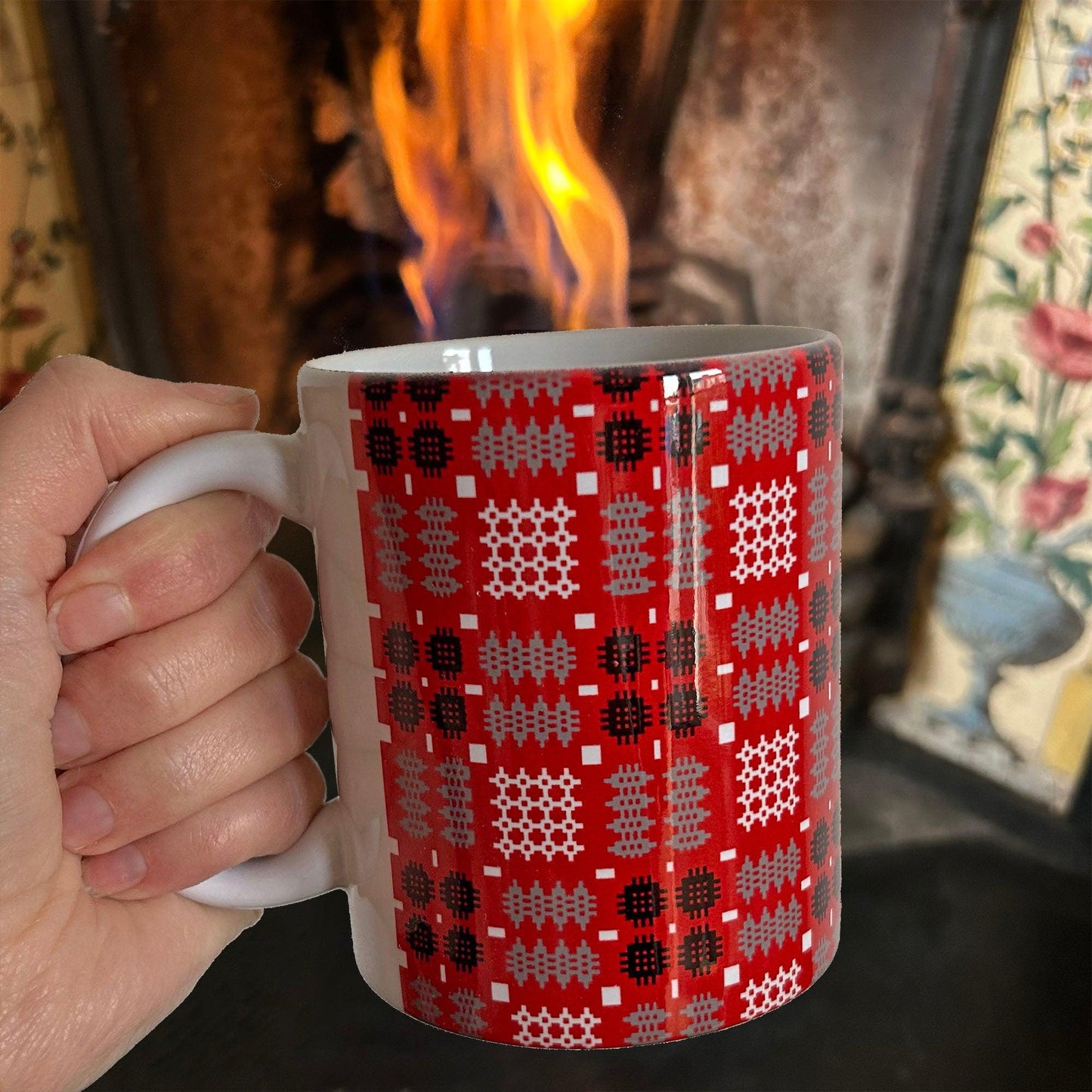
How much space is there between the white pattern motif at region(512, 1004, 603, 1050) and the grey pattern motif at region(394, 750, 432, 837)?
8cm

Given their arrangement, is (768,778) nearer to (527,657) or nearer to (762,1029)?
(527,657)

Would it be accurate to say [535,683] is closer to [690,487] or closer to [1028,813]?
[690,487]

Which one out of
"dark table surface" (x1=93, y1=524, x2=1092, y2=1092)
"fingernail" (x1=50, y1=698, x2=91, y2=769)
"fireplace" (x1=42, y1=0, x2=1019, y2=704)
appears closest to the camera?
"fingernail" (x1=50, y1=698, x2=91, y2=769)

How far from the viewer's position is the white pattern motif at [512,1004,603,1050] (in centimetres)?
45

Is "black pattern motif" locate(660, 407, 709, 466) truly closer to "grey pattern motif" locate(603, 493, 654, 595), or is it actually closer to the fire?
"grey pattern motif" locate(603, 493, 654, 595)

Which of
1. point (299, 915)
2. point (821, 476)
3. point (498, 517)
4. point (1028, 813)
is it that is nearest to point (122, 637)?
point (498, 517)

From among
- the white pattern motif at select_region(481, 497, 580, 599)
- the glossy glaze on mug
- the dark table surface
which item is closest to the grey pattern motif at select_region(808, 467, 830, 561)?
the glossy glaze on mug

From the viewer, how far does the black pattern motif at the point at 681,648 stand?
42cm

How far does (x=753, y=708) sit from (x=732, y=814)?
0.15 feet

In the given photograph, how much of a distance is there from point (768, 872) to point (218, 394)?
0.34 m

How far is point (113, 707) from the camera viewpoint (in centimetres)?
51

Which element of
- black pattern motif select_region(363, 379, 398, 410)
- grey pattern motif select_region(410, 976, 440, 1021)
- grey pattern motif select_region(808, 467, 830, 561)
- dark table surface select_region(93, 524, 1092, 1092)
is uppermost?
black pattern motif select_region(363, 379, 398, 410)

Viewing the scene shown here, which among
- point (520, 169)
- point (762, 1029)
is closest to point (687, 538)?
point (762, 1029)

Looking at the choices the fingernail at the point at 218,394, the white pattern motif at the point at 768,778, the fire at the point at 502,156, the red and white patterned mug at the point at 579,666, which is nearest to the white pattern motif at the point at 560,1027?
the red and white patterned mug at the point at 579,666
